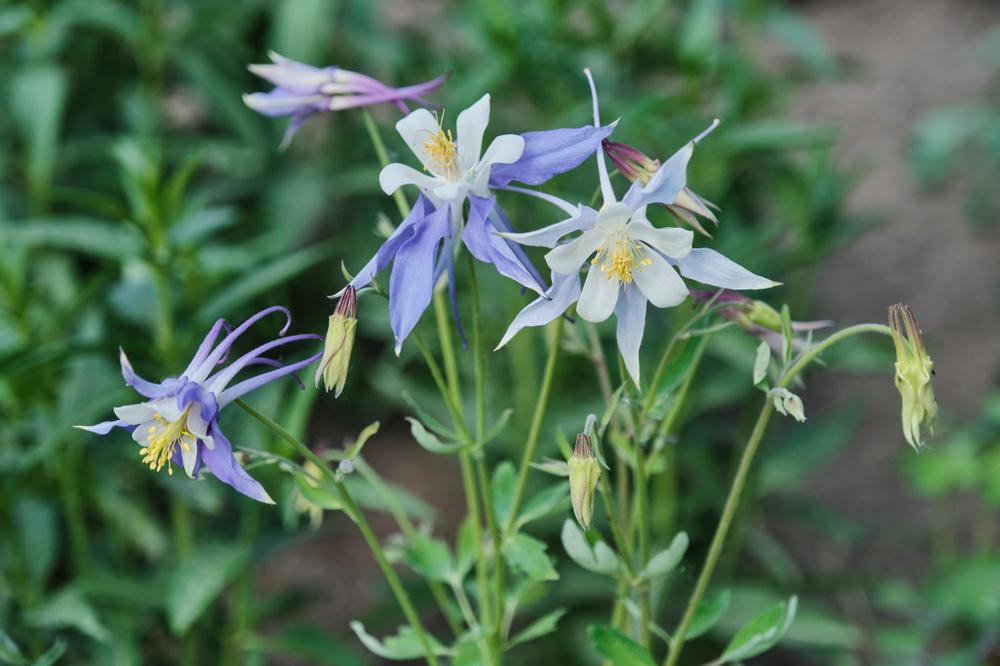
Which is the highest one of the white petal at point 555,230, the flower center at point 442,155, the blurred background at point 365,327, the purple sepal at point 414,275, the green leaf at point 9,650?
the white petal at point 555,230

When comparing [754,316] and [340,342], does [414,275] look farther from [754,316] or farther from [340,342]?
[754,316]

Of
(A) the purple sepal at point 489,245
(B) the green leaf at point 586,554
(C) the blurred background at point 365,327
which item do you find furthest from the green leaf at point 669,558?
(C) the blurred background at point 365,327

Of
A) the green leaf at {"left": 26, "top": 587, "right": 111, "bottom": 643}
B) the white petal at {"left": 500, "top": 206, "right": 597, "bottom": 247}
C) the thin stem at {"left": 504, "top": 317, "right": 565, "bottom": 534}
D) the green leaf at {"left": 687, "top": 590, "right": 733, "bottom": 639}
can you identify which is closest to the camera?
the white petal at {"left": 500, "top": 206, "right": 597, "bottom": 247}

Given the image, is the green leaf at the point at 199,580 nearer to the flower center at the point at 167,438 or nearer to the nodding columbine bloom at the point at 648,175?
the flower center at the point at 167,438

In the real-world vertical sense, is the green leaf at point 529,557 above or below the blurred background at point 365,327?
above

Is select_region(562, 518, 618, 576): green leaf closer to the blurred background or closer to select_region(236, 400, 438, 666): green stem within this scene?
select_region(236, 400, 438, 666): green stem

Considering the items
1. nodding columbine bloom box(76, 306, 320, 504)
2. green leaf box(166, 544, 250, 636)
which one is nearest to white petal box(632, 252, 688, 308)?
nodding columbine bloom box(76, 306, 320, 504)
